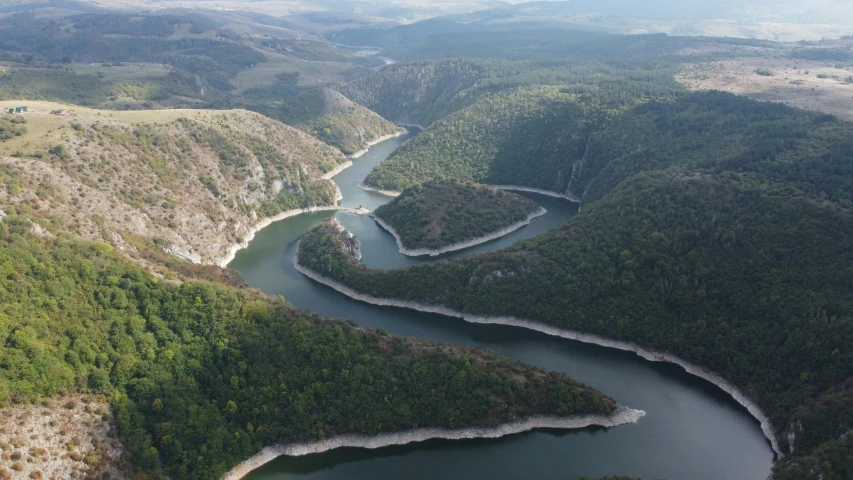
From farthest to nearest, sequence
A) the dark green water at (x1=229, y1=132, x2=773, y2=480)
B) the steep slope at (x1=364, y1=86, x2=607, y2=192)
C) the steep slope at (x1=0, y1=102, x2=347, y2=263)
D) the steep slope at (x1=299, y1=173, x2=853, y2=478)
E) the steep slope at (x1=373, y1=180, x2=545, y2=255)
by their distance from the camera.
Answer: the steep slope at (x1=364, y1=86, x2=607, y2=192) < the steep slope at (x1=373, y1=180, x2=545, y2=255) < the steep slope at (x1=0, y1=102, x2=347, y2=263) < the steep slope at (x1=299, y1=173, x2=853, y2=478) < the dark green water at (x1=229, y1=132, x2=773, y2=480)

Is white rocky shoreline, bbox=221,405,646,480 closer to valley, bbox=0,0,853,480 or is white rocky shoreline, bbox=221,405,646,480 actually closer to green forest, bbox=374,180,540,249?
valley, bbox=0,0,853,480

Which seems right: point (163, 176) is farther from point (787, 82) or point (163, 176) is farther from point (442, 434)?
point (787, 82)

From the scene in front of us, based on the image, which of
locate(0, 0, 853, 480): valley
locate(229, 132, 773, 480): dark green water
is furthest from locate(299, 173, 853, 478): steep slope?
locate(229, 132, 773, 480): dark green water

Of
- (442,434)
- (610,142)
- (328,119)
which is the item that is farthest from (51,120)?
(610,142)

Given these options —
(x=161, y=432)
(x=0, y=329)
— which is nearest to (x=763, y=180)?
(x=161, y=432)

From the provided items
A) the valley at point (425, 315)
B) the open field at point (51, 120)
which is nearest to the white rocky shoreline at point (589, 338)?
the valley at point (425, 315)

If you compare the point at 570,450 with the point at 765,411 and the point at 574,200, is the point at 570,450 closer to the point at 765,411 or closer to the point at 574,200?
the point at 765,411
